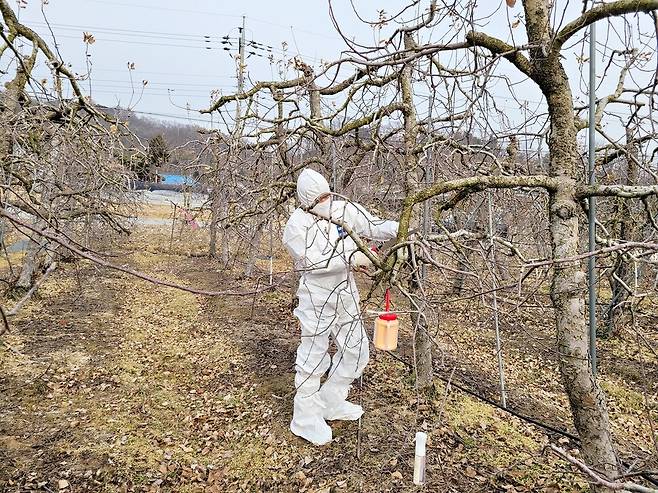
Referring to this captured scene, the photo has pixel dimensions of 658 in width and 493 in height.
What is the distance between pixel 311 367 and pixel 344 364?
262 mm

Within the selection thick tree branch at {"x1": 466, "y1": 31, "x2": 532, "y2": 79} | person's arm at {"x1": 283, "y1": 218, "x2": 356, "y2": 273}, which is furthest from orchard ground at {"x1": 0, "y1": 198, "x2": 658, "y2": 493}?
thick tree branch at {"x1": 466, "y1": 31, "x2": 532, "y2": 79}

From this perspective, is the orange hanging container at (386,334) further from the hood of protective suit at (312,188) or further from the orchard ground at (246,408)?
the hood of protective suit at (312,188)

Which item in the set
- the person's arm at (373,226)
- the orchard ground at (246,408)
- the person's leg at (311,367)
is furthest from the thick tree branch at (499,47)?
the person's leg at (311,367)

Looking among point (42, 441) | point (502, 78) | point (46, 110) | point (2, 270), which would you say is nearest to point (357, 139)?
point (502, 78)

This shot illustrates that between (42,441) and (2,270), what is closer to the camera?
(42,441)

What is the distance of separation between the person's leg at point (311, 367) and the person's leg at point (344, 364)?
4.4 inches

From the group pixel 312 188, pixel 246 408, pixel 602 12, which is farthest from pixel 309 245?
pixel 602 12

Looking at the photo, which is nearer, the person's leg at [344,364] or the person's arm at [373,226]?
the person's arm at [373,226]

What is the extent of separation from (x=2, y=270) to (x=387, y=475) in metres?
8.65

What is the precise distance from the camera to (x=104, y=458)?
3.38m

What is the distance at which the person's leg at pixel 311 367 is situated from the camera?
3459 mm

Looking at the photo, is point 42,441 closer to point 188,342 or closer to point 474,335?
point 188,342

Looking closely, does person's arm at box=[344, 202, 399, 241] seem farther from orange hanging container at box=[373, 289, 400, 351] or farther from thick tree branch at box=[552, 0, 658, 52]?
thick tree branch at box=[552, 0, 658, 52]

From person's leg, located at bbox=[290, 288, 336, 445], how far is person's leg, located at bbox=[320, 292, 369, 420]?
0.11m
